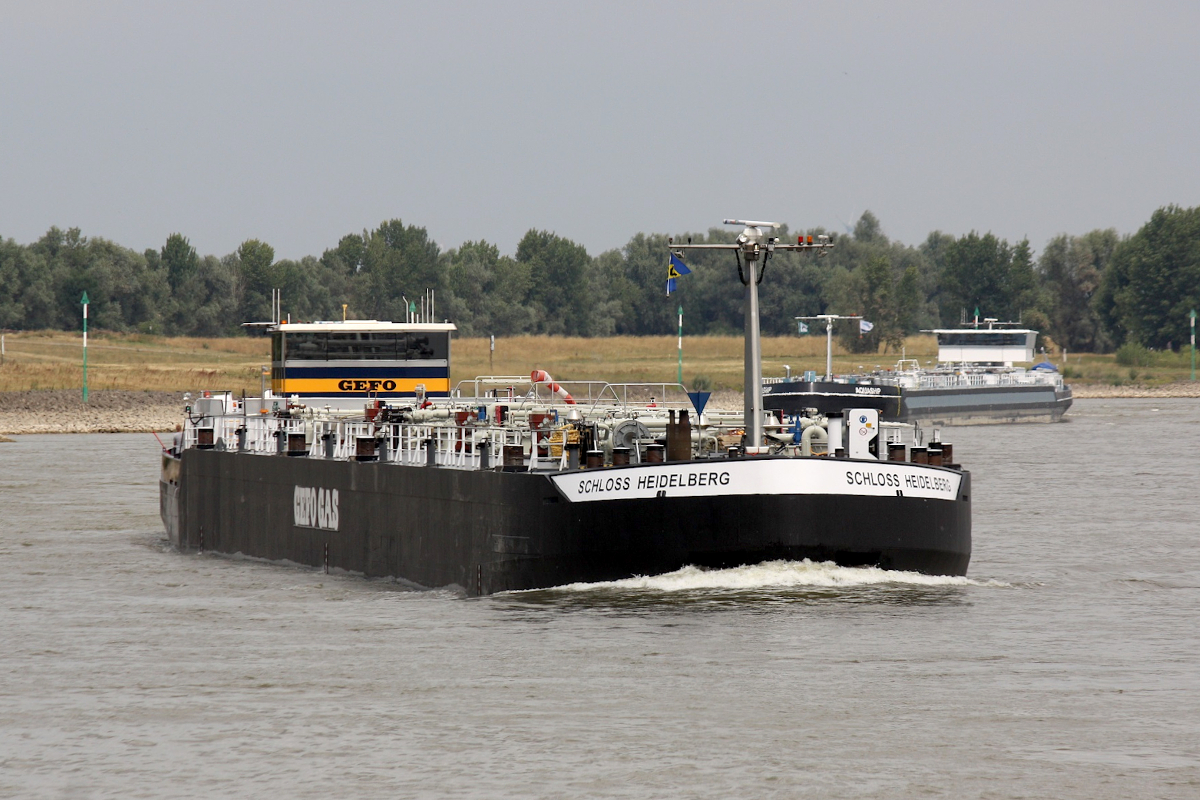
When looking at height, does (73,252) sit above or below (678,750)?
above

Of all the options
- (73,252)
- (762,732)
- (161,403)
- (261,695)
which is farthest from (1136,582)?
(73,252)

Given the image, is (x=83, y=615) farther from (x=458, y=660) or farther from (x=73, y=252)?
(x=73, y=252)


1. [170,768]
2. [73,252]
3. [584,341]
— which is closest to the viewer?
[170,768]

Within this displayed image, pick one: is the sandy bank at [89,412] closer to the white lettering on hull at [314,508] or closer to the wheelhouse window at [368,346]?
the wheelhouse window at [368,346]

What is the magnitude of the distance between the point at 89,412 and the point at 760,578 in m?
72.3

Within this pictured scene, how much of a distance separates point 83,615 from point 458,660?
8.46 m

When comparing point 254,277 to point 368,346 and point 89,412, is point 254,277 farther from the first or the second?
point 368,346

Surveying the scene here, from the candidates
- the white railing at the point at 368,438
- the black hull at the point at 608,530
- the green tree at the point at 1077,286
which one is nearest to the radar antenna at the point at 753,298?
the black hull at the point at 608,530

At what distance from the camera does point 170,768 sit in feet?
54.5

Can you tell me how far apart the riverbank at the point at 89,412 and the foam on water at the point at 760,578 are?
58943 millimetres

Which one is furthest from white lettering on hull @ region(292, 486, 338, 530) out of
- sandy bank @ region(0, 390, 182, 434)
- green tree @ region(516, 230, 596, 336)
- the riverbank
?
green tree @ region(516, 230, 596, 336)

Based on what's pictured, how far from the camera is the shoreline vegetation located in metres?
90.1

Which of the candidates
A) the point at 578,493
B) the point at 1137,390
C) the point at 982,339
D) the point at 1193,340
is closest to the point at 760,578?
the point at 578,493

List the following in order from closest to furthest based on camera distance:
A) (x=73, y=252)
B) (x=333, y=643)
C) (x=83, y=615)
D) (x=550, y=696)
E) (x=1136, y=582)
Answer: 1. (x=550, y=696)
2. (x=333, y=643)
3. (x=83, y=615)
4. (x=1136, y=582)
5. (x=73, y=252)
